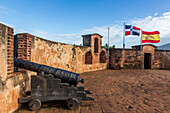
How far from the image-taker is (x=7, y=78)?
7.27 ft

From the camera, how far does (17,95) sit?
2.60 metres

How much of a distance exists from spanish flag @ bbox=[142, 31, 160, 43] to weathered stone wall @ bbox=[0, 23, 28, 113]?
565 inches

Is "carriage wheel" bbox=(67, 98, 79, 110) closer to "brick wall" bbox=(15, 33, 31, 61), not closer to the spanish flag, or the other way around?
"brick wall" bbox=(15, 33, 31, 61)

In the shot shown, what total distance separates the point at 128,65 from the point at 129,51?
1.76 m

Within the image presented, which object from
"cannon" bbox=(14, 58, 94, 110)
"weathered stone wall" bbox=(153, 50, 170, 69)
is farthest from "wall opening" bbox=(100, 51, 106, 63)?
"cannon" bbox=(14, 58, 94, 110)

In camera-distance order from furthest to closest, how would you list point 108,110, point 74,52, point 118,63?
point 118,63 → point 74,52 → point 108,110

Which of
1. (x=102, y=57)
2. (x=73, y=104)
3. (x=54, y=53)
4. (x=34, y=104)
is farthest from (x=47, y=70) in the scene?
(x=102, y=57)

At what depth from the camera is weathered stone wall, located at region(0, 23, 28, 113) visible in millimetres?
2081

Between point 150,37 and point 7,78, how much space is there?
1528cm

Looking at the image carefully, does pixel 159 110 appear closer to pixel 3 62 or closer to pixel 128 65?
pixel 3 62

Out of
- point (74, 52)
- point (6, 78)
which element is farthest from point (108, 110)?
point (74, 52)

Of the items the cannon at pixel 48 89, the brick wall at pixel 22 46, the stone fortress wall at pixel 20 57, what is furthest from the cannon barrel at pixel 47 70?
the brick wall at pixel 22 46

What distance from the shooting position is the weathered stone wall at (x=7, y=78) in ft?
6.83

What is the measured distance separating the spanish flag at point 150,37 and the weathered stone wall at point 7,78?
14354mm
